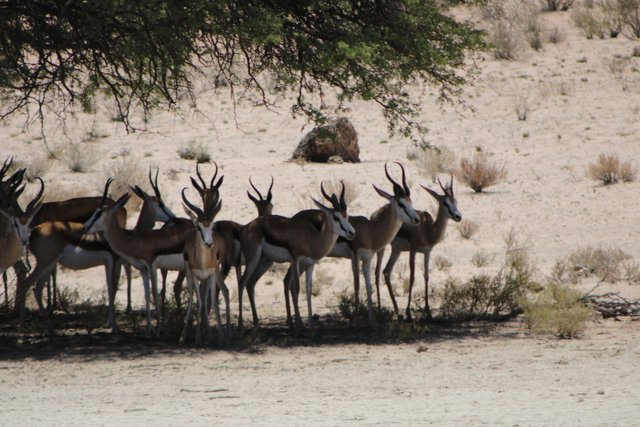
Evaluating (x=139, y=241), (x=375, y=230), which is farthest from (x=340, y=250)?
(x=139, y=241)

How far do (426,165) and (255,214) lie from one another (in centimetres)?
598

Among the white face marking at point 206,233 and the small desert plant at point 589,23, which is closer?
the white face marking at point 206,233

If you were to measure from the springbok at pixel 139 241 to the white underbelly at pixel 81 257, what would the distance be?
593mm

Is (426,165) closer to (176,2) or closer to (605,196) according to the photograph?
(605,196)

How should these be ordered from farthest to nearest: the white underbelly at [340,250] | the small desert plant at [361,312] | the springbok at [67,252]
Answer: the small desert plant at [361,312] → the white underbelly at [340,250] → the springbok at [67,252]

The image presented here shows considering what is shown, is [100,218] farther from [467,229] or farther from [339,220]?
[467,229]

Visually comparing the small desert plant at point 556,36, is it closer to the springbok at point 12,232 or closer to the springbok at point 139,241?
the springbok at point 139,241

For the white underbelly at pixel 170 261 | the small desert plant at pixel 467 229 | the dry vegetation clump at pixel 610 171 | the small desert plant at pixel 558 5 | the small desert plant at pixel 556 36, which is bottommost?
the white underbelly at pixel 170 261

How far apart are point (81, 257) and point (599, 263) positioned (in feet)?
30.7

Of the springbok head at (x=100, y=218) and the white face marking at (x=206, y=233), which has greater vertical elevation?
the springbok head at (x=100, y=218)

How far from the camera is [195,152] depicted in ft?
95.0

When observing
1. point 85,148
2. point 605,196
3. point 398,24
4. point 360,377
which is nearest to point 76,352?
point 360,377

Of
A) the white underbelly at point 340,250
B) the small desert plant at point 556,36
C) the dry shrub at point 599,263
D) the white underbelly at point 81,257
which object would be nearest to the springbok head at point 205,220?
the white underbelly at point 81,257

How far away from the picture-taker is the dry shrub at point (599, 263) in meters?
18.9
